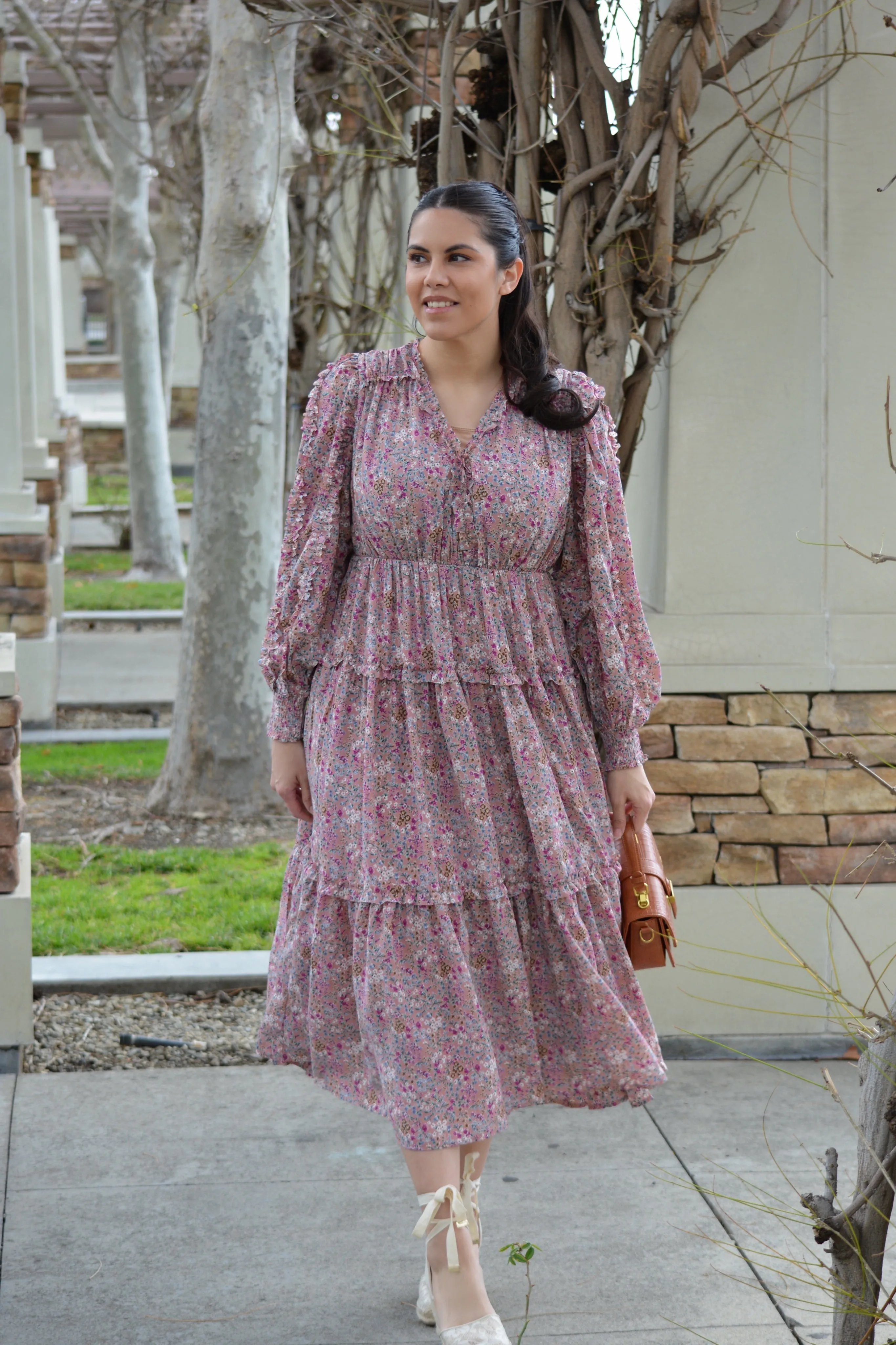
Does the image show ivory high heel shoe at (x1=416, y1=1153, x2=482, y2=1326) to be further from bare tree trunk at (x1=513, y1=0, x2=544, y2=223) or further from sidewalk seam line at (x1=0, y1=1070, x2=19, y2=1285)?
bare tree trunk at (x1=513, y1=0, x2=544, y2=223)

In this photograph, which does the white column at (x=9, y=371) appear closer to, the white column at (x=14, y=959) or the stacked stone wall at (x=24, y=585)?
the stacked stone wall at (x=24, y=585)

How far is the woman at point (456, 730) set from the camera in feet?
7.84

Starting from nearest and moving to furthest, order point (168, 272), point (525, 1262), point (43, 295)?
point (525, 1262)
point (43, 295)
point (168, 272)

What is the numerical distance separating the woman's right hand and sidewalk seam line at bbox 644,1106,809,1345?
89 cm

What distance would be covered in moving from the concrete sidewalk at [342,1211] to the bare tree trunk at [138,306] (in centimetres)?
907

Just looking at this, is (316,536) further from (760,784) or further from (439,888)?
(760,784)

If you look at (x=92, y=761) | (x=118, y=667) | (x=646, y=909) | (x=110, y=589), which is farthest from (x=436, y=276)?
(x=110, y=589)

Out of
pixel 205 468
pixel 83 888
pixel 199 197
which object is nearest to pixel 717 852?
pixel 83 888

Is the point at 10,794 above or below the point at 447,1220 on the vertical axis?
above

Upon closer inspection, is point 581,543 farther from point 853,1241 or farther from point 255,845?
point 255,845

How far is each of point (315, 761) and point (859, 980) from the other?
1.80 meters

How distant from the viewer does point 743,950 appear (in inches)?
145

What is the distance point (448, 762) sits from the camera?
8.05 feet

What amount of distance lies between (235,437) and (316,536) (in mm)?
3510
